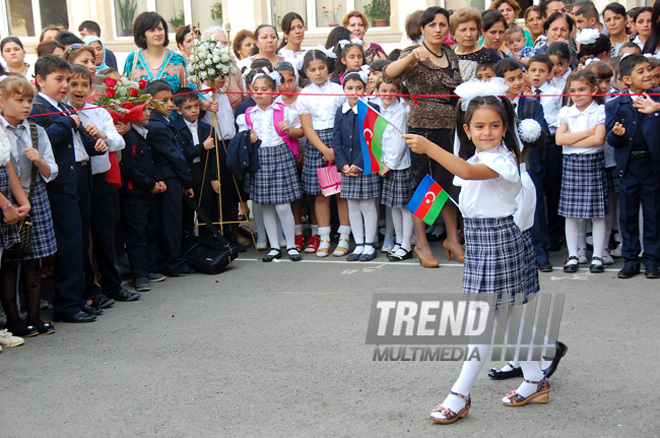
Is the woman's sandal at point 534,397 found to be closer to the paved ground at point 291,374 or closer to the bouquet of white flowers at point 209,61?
the paved ground at point 291,374

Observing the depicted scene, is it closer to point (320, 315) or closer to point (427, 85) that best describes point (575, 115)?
point (427, 85)

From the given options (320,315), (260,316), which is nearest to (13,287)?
(260,316)

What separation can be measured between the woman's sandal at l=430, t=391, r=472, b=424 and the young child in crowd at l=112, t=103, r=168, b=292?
3.59m

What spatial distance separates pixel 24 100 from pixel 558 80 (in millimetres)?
5006

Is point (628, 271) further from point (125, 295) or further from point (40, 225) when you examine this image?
point (40, 225)

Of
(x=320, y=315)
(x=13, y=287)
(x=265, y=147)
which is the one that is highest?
(x=265, y=147)

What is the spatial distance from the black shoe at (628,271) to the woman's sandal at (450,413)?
313cm

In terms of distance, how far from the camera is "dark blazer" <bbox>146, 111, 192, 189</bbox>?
7.11 metres

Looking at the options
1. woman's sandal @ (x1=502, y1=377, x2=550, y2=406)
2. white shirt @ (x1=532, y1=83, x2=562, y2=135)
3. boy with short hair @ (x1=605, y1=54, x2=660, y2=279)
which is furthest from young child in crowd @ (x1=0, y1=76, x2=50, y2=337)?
boy with short hair @ (x1=605, y1=54, x2=660, y2=279)

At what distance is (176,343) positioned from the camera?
536 cm

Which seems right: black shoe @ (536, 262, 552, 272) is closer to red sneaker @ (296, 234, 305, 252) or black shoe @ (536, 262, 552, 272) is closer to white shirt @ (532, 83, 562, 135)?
white shirt @ (532, 83, 562, 135)

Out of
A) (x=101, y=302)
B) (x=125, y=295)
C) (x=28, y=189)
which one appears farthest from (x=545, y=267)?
(x=28, y=189)

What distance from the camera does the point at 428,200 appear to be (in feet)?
23.3

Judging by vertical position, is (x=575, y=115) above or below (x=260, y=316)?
above
